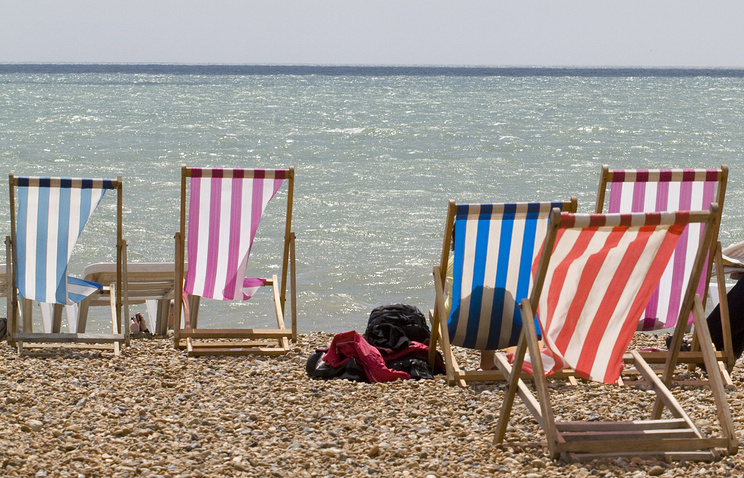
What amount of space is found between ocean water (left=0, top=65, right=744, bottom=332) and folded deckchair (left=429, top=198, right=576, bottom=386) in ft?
9.18

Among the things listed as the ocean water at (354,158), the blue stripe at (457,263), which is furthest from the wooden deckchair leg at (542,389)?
the ocean water at (354,158)

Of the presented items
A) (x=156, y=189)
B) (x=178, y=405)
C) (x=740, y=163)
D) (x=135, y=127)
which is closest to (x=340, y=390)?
(x=178, y=405)

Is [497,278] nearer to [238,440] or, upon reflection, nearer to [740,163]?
[238,440]

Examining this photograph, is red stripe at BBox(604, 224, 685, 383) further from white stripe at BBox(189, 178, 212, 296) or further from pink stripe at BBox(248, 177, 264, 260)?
white stripe at BBox(189, 178, 212, 296)

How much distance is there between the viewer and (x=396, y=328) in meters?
4.06

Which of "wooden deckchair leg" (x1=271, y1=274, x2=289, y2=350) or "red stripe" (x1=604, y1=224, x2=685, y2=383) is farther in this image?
"wooden deckchair leg" (x1=271, y1=274, x2=289, y2=350)

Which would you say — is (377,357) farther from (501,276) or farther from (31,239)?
(31,239)

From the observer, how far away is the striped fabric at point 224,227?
435cm

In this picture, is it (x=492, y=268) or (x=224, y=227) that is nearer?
(x=492, y=268)

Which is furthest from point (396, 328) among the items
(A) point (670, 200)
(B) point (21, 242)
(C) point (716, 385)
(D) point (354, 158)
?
(D) point (354, 158)

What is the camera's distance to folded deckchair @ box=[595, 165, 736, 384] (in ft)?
12.2

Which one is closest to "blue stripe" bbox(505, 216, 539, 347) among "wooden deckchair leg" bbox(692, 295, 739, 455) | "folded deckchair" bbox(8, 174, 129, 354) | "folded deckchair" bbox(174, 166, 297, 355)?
"wooden deckchair leg" bbox(692, 295, 739, 455)

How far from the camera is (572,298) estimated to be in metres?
2.88

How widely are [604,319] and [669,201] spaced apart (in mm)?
1080
